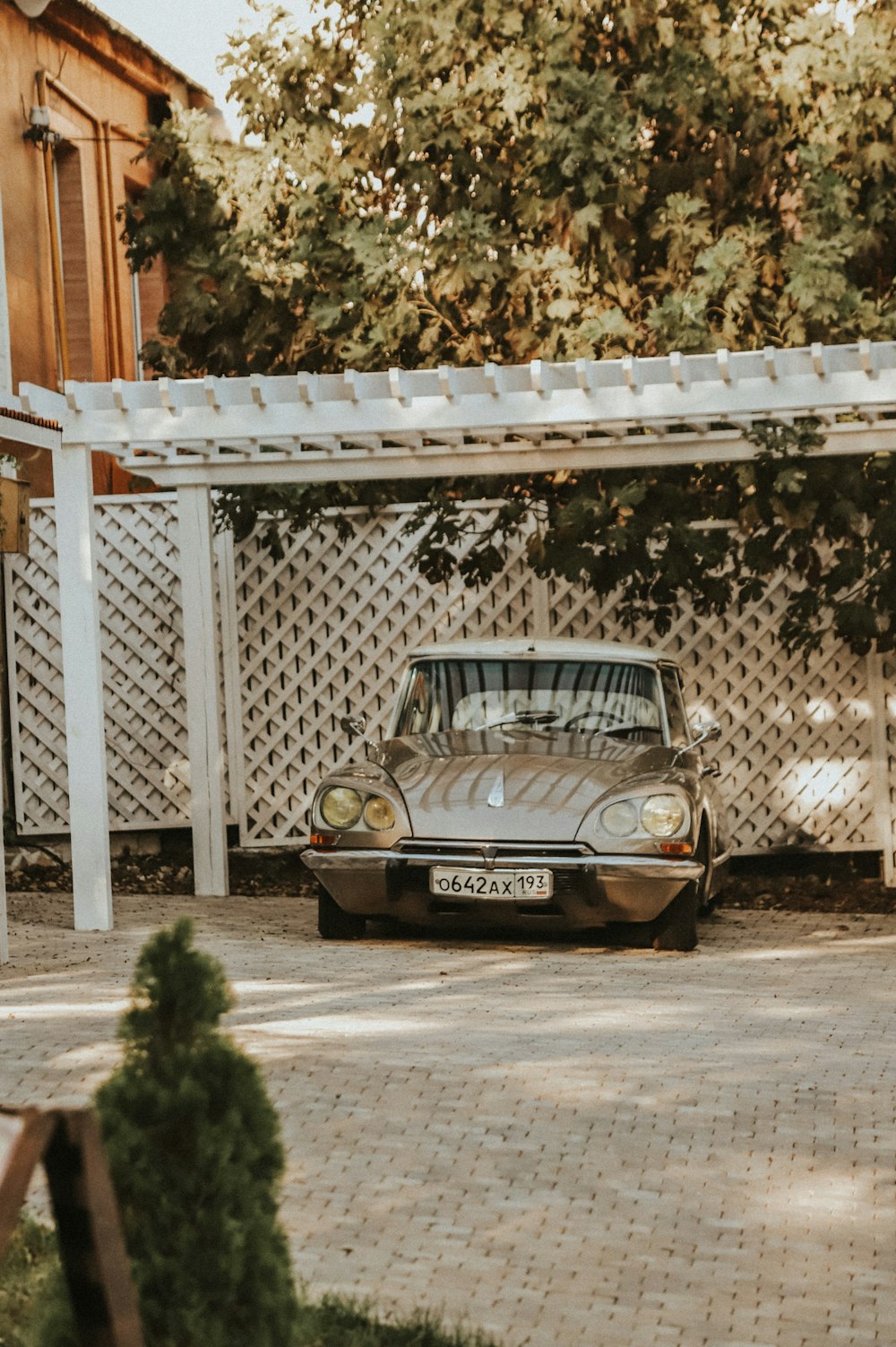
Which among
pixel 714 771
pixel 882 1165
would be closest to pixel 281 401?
pixel 714 771

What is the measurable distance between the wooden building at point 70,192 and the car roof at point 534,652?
4606 mm

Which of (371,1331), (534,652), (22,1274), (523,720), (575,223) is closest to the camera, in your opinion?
(371,1331)

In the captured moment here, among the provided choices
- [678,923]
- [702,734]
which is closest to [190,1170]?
[678,923]

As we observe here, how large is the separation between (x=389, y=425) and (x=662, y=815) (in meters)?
2.38

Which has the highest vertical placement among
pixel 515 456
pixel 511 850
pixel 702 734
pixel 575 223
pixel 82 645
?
pixel 575 223

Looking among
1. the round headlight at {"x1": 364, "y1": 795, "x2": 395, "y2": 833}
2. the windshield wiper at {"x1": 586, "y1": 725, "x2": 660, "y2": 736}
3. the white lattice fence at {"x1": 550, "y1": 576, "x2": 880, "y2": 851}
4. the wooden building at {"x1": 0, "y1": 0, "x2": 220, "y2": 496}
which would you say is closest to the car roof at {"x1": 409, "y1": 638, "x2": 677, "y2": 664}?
the windshield wiper at {"x1": 586, "y1": 725, "x2": 660, "y2": 736}

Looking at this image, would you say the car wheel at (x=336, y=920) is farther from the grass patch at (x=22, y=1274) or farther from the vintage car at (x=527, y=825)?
the grass patch at (x=22, y=1274)

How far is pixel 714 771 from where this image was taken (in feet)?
31.1

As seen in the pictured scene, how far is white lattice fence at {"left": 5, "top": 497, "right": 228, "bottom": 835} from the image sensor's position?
1238cm

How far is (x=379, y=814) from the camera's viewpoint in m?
8.67

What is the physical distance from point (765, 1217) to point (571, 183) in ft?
27.5

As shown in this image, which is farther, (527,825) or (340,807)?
(340,807)

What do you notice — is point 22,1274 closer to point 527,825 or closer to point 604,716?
point 527,825

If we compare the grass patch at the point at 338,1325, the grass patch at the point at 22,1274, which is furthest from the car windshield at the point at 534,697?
the grass patch at the point at 338,1325
